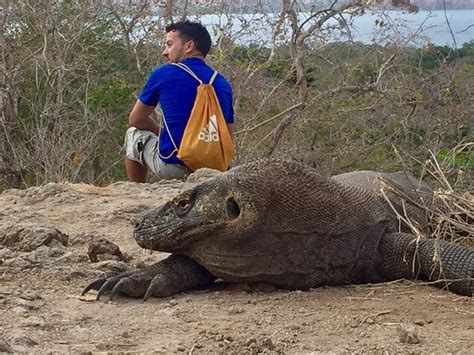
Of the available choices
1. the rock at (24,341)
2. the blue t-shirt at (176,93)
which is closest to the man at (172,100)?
the blue t-shirt at (176,93)

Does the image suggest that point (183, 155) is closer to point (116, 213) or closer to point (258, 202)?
point (116, 213)

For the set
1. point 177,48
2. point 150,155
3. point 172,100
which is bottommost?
point 150,155

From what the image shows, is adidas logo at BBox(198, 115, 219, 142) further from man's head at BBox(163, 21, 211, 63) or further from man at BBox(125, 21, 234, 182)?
man's head at BBox(163, 21, 211, 63)

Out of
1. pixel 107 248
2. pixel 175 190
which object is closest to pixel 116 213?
pixel 175 190

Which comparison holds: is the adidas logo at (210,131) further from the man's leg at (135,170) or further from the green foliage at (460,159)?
the green foliage at (460,159)

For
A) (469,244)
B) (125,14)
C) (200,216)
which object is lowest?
(469,244)

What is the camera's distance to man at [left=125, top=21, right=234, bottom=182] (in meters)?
6.52

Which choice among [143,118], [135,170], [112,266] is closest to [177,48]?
[143,118]

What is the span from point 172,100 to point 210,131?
0.36 m

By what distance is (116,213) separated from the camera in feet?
18.2

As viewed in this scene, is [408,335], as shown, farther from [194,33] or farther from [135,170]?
[135,170]

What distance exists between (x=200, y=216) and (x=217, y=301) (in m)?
0.33

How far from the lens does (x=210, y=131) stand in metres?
6.40

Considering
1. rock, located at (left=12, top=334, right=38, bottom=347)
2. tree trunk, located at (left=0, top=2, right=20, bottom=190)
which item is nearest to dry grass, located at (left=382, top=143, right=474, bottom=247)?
rock, located at (left=12, top=334, right=38, bottom=347)
